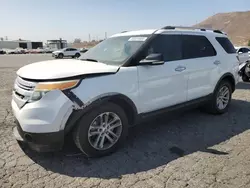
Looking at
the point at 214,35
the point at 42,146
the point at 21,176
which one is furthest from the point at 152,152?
the point at 214,35

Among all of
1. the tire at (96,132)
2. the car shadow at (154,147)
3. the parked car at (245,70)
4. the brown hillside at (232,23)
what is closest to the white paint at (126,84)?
the tire at (96,132)

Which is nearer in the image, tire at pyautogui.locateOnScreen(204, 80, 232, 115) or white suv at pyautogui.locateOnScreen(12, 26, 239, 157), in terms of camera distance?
white suv at pyautogui.locateOnScreen(12, 26, 239, 157)

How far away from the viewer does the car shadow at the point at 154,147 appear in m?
3.32

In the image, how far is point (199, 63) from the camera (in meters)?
4.87

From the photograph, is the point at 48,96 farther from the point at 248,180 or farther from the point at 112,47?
the point at 248,180

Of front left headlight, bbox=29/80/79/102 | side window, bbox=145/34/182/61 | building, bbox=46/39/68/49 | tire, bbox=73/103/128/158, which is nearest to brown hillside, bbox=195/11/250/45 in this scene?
building, bbox=46/39/68/49

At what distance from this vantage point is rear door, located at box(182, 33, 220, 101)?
471 centimetres

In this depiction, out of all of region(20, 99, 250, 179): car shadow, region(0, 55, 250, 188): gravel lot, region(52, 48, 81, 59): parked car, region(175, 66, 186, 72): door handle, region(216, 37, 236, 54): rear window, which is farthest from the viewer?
region(52, 48, 81, 59): parked car

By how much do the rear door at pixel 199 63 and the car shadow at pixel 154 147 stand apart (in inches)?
24.1

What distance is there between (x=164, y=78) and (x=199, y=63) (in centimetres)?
111

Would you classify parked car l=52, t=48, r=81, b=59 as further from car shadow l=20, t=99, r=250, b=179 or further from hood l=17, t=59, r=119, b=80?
hood l=17, t=59, r=119, b=80

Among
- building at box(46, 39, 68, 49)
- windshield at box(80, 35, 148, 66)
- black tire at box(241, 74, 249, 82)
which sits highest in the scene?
building at box(46, 39, 68, 49)

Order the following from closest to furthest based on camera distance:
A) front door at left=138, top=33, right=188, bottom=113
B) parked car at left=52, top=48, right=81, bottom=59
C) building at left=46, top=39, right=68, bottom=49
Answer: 1. front door at left=138, top=33, right=188, bottom=113
2. parked car at left=52, top=48, right=81, bottom=59
3. building at left=46, top=39, right=68, bottom=49

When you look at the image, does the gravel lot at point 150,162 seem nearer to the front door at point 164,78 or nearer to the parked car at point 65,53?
the front door at point 164,78
